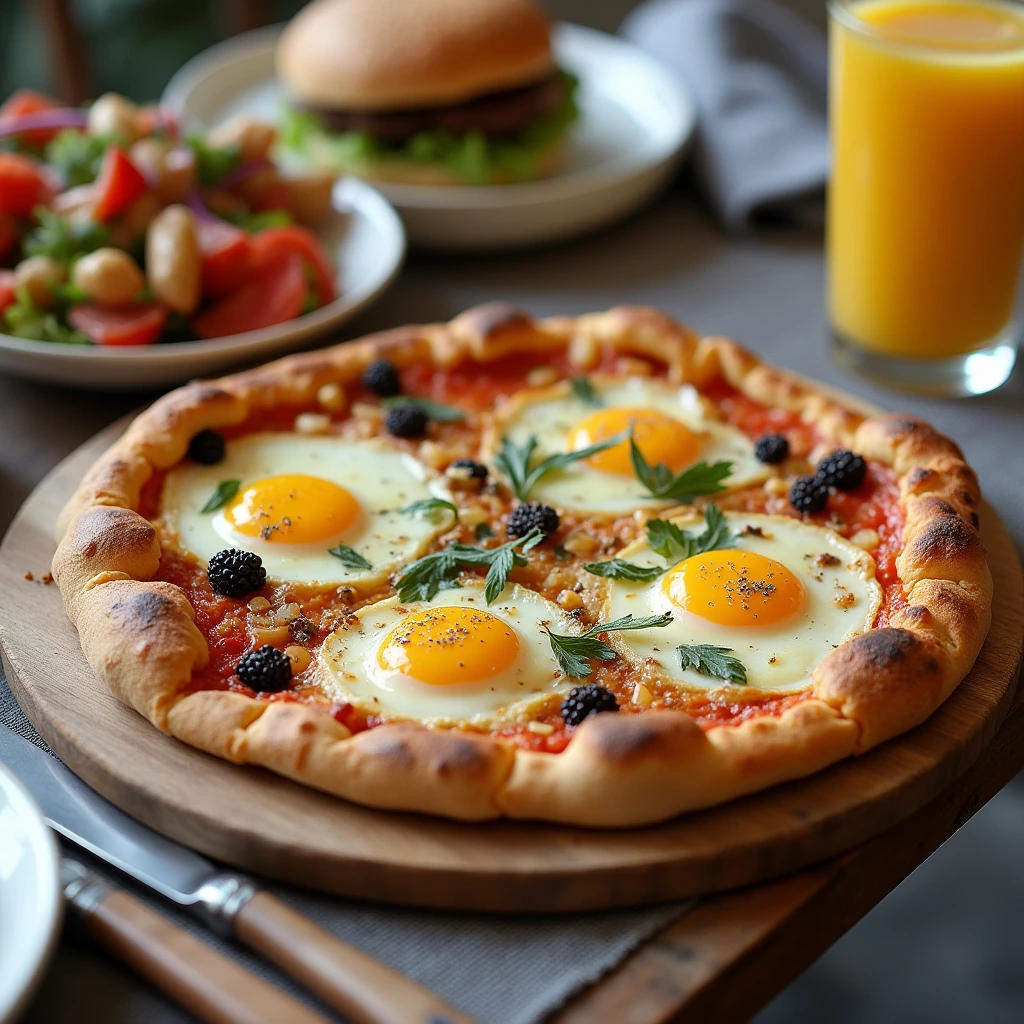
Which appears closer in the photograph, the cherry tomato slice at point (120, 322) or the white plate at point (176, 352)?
the white plate at point (176, 352)

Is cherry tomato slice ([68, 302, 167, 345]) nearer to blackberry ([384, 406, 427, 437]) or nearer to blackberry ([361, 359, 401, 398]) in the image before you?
blackberry ([361, 359, 401, 398])

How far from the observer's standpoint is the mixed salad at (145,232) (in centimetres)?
453

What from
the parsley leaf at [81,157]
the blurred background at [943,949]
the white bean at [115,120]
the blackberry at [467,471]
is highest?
the white bean at [115,120]

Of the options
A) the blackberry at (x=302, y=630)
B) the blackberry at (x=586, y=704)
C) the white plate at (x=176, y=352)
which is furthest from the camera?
the white plate at (x=176, y=352)

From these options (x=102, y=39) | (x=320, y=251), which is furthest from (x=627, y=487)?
(x=102, y=39)

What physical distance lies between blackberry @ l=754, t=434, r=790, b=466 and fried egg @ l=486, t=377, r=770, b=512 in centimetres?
3

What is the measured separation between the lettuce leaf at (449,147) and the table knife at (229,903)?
3585 mm

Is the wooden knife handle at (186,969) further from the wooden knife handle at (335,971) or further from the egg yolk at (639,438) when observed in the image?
the egg yolk at (639,438)

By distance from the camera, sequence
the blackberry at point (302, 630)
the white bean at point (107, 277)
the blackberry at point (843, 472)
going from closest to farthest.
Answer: the blackberry at point (302, 630) < the blackberry at point (843, 472) < the white bean at point (107, 277)

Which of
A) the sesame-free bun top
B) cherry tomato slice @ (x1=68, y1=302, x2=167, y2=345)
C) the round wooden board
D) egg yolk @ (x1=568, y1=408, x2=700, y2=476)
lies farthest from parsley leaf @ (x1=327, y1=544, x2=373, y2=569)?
the sesame-free bun top

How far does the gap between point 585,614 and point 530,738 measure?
53cm

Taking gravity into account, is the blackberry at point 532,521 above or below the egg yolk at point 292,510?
below

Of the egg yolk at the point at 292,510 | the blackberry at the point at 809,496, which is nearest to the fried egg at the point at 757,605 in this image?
the blackberry at the point at 809,496

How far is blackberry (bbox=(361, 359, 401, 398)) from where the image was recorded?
13.9 ft
